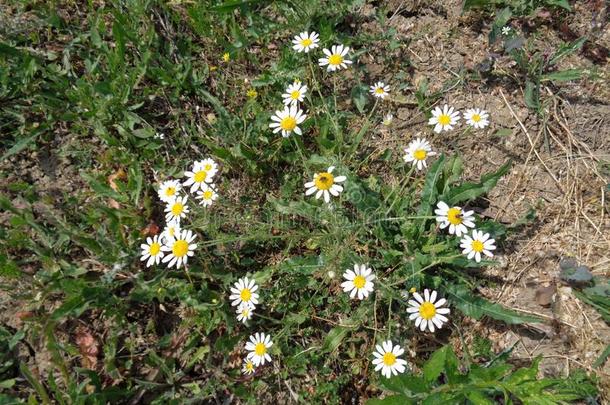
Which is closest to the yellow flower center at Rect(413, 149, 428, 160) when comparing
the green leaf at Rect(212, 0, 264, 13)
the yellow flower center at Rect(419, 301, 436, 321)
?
the yellow flower center at Rect(419, 301, 436, 321)

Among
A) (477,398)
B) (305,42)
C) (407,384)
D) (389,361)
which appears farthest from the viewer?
(305,42)

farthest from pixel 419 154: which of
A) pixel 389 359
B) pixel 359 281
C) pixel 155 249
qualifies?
pixel 155 249

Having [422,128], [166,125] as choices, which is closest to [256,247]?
[166,125]

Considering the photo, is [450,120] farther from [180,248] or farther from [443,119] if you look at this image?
[180,248]

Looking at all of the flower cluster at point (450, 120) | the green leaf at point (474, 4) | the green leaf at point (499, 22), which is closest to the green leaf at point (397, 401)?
the flower cluster at point (450, 120)

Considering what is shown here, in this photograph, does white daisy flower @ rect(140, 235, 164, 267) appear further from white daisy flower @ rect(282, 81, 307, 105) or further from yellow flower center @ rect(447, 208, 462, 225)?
yellow flower center @ rect(447, 208, 462, 225)

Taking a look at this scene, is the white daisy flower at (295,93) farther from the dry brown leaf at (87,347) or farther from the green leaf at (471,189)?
the dry brown leaf at (87,347)

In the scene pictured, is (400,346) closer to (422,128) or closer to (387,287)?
(387,287)
